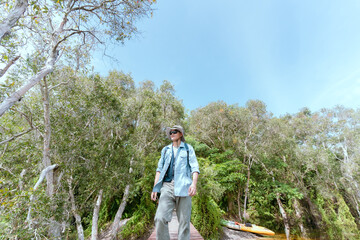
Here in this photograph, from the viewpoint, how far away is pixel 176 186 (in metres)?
2.18

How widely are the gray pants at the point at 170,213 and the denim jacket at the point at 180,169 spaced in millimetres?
113

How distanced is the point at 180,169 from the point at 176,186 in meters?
0.26

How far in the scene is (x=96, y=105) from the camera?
603 centimetres

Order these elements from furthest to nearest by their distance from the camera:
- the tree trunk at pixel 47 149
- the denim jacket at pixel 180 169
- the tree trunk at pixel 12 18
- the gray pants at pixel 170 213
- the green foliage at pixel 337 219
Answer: the green foliage at pixel 337 219 → the tree trunk at pixel 47 149 → the tree trunk at pixel 12 18 → the denim jacket at pixel 180 169 → the gray pants at pixel 170 213

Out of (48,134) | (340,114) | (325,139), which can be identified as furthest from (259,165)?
(48,134)

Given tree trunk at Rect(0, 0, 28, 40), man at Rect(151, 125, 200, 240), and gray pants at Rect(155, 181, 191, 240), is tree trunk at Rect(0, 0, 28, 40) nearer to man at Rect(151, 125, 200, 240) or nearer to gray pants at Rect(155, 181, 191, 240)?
man at Rect(151, 125, 200, 240)

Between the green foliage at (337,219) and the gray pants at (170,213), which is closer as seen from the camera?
the gray pants at (170,213)

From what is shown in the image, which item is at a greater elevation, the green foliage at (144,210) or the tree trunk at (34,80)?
the tree trunk at (34,80)

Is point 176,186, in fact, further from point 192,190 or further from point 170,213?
point 170,213

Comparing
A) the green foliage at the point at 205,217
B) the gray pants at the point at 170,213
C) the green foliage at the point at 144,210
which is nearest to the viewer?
the gray pants at the point at 170,213

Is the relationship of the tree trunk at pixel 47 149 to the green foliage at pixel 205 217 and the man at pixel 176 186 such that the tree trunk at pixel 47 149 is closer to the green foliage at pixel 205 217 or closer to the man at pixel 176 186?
the man at pixel 176 186

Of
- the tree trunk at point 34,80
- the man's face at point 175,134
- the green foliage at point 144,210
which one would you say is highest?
the tree trunk at point 34,80

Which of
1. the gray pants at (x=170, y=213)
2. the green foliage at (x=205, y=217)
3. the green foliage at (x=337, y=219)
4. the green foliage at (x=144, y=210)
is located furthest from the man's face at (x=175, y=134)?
the green foliage at (x=337, y=219)

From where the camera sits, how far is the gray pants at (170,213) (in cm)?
202
